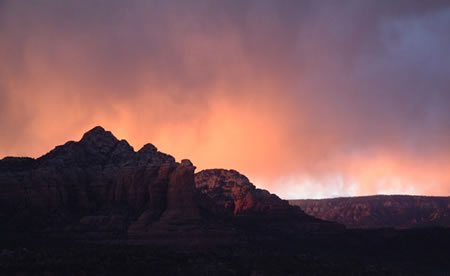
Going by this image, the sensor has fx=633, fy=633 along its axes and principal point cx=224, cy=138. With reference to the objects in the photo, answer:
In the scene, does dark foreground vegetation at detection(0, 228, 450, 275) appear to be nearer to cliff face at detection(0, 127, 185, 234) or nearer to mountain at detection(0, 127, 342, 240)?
mountain at detection(0, 127, 342, 240)

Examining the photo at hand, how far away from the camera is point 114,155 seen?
A: 518 feet

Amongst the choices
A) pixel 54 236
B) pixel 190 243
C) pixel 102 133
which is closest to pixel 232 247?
pixel 190 243

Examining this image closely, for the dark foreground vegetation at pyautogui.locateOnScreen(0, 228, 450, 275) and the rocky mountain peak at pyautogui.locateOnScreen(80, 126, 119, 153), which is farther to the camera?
the rocky mountain peak at pyautogui.locateOnScreen(80, 126, 119, 153)

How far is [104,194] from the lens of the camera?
476 ft

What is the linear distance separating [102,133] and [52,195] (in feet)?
93.3

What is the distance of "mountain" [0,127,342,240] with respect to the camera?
13238 cm

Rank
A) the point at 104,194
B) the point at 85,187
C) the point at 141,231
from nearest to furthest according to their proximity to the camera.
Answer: the point at 141,231
the point at 85,187
the point at 104,194

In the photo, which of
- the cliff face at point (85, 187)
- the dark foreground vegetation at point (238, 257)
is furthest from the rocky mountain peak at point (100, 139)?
the dark foreground vegetation at point (238, 257)

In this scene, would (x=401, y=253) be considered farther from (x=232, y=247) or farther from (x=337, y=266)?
(x=232, y=247)

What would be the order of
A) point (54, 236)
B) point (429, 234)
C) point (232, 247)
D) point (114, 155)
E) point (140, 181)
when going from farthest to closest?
1. point (429, 234)
2. point (114, 155)
3. point (140, 181)
4. point (232, 247)
5. point (54, 236)

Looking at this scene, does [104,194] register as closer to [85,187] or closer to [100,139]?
[85,187]

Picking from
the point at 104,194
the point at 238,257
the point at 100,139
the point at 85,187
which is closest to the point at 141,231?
the point at 104,194

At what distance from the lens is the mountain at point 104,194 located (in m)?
132

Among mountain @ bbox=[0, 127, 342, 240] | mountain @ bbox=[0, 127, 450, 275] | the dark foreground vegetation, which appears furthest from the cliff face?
the dark foreground vegetation
